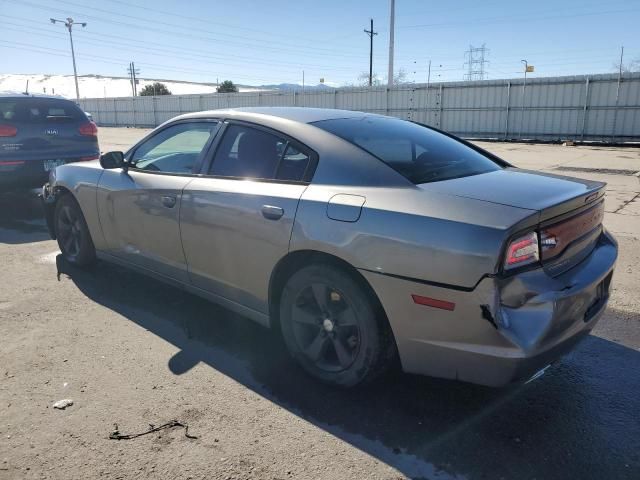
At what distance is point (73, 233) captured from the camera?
4.94 meters

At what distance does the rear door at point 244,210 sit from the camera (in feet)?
9.61

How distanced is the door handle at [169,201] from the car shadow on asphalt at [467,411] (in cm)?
91

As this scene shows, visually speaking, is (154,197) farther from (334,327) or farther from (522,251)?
(522,251)

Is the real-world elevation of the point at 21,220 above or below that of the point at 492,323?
below

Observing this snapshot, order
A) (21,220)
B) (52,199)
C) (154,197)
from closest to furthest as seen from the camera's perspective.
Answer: (154,197) → (52,199) → (21,220)

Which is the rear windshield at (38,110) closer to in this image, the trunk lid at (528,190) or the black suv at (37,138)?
the black suv at (37,138)

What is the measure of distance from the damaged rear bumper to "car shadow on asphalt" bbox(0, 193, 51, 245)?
5.53 meters

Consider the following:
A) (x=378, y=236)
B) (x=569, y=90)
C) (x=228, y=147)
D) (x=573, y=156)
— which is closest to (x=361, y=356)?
(x=378, y=236)

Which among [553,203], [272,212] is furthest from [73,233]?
[553,203]

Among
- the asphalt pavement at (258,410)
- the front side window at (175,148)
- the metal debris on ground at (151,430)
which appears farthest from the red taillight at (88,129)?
the metal debris on ground at (151,430)

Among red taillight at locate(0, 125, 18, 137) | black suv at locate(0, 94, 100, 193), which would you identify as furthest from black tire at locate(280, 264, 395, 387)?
red taillight at locate(0, 125, 18, 137)

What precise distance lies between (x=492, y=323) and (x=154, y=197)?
8.44 ft

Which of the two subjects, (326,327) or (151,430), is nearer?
(151,430)

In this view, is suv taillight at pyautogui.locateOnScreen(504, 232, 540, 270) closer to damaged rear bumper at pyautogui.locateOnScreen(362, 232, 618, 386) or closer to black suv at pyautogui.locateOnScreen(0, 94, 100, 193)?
damaged rear bumper at pyautogui.locateOnScreen(362, 232, 618, 386)
